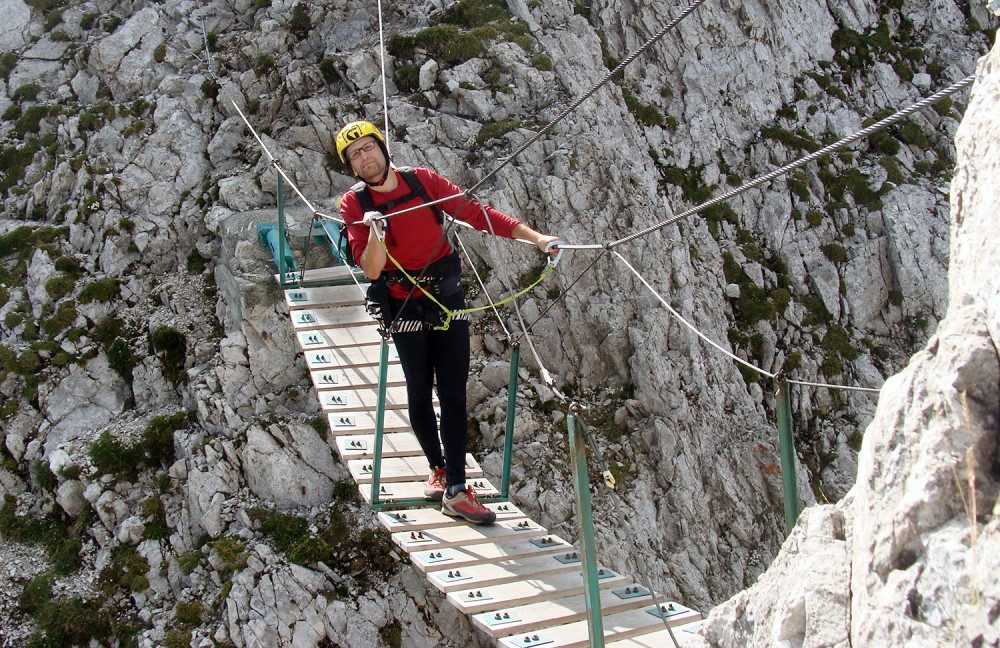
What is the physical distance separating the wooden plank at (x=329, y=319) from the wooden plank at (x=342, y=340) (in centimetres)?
6

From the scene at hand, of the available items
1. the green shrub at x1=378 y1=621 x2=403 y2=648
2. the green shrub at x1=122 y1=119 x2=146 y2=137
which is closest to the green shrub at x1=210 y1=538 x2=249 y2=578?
the green shrub at x1=378 y1=621 x2=403 y2=648

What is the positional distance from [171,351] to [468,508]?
20.3 ft

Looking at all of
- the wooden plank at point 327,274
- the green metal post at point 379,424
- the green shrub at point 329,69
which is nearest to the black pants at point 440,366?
the green metal post at point 379,424

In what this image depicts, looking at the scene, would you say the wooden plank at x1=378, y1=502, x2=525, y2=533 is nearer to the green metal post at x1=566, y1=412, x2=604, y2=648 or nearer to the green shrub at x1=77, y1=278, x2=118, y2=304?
the green metal post at x1=566, y1=412, x2=604, y2=648

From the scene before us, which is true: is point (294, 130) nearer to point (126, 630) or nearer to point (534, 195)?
point (534, 195)

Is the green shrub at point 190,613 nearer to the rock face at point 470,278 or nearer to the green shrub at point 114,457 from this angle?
the rock face at point 470,278

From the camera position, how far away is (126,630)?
1009 centimetres

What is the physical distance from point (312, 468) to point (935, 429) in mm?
9009

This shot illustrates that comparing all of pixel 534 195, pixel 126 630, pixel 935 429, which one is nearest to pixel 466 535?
pixel 126 630

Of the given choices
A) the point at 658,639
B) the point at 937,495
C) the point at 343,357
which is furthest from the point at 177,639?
the point at 937,495

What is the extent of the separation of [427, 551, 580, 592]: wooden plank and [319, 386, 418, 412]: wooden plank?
290cm

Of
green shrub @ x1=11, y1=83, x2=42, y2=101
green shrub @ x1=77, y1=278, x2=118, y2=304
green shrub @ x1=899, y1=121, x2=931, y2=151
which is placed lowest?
green shrub @ x1=77, y1=278, x2=118, y2=304

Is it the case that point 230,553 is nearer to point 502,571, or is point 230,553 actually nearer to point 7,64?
point 502,571

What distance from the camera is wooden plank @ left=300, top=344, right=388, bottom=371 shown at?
1098cm
